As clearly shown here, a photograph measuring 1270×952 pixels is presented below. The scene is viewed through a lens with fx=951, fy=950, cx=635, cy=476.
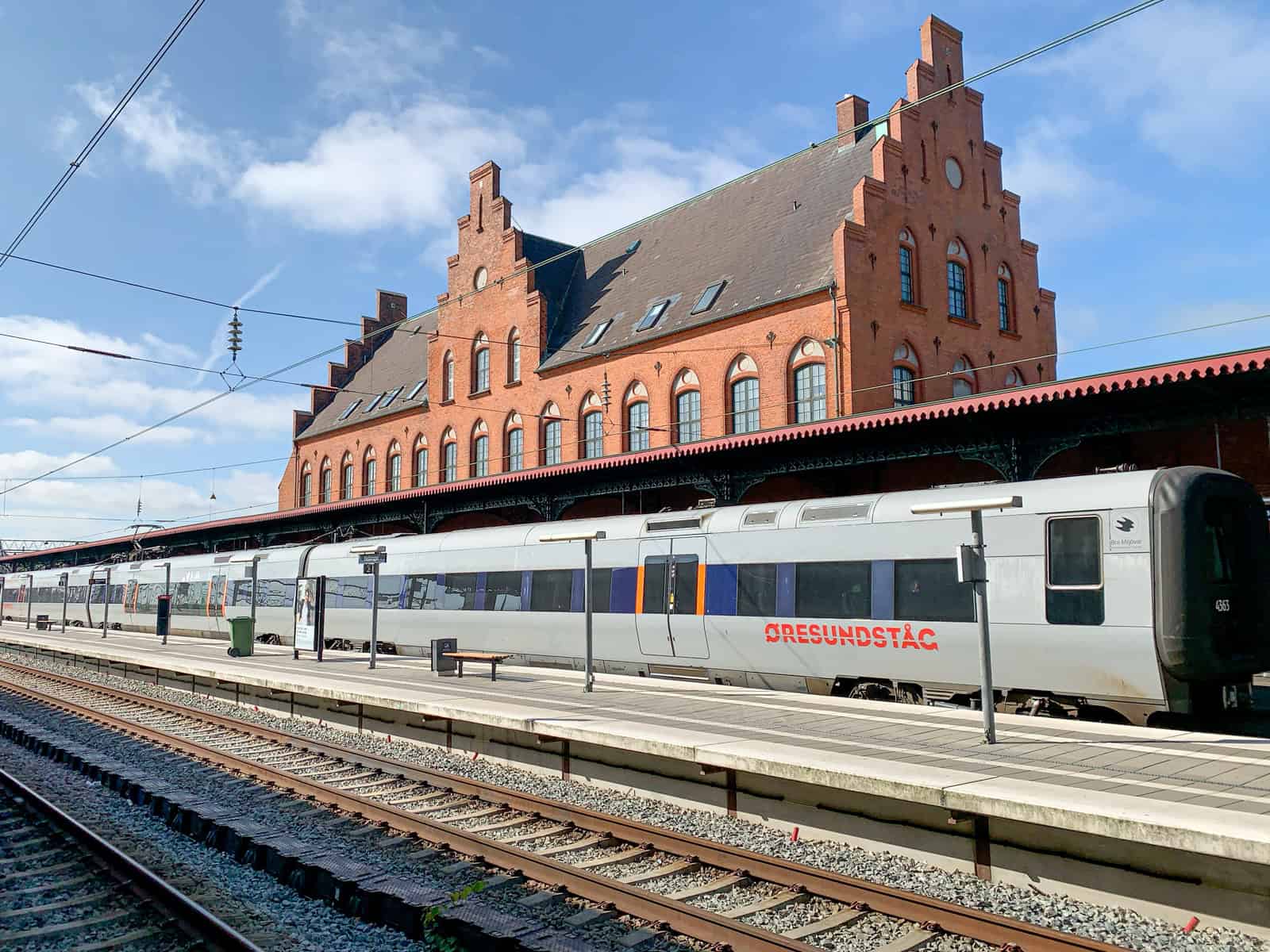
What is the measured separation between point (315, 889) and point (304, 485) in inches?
1981

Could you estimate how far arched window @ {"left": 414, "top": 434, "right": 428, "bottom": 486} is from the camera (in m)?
43.1

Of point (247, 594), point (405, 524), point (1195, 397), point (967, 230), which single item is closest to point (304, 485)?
point (405, 524)

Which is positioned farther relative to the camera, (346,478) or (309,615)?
(346,478)

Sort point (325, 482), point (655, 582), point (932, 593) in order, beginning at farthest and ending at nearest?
point (325, 482), point (655, 582), point (932, 593)

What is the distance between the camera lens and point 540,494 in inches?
1004

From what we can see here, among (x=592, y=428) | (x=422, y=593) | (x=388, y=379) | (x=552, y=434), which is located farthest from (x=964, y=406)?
(x=388, y=379)

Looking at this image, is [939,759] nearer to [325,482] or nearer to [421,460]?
[421,460]

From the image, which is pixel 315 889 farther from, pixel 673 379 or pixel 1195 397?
pixel 673 379

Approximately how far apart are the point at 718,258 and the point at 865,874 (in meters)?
28.4

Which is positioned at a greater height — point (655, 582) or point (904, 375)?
point (904, 375)

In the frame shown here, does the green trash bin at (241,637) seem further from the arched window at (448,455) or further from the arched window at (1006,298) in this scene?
the arched window at (1006,298)

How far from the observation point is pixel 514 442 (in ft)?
125

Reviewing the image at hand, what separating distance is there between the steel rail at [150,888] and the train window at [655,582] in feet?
28.2

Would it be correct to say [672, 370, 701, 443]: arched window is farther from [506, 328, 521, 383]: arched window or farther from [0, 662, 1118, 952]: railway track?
[0, 662, 1118, 952]: railway track
